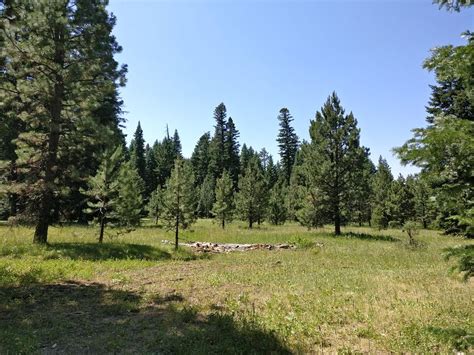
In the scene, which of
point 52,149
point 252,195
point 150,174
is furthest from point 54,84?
point 150,174

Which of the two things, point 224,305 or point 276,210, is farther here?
point 276,210

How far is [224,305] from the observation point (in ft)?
29.7

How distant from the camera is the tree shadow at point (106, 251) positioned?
1543cm

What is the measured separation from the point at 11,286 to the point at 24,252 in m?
4.78

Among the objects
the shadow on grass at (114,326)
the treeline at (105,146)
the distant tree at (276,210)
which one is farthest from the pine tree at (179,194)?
the distant tree at (276,210)

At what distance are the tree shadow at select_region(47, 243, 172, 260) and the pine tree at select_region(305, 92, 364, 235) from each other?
55.6 feet

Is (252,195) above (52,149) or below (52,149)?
below

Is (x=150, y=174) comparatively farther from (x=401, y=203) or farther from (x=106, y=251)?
(x=106, y=251)

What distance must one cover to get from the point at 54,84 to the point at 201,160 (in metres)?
67.9

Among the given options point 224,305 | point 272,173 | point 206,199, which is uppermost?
point 272,173

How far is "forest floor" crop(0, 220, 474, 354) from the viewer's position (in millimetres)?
6449

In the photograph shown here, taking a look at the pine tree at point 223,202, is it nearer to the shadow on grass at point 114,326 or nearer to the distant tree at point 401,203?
the distant tree at point 401,203

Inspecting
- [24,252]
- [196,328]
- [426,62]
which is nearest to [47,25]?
[24,252]

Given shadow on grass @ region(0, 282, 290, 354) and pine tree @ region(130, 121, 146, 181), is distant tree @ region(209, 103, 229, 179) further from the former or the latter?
shadow on grass @ region(0, 282, 290, 354)
